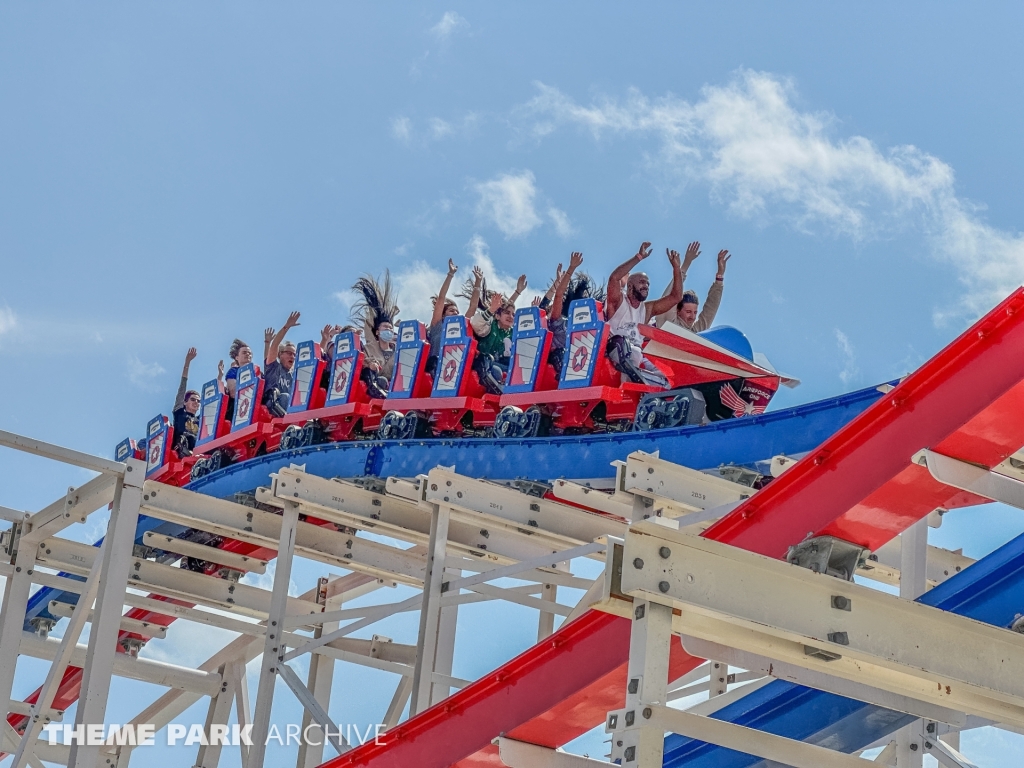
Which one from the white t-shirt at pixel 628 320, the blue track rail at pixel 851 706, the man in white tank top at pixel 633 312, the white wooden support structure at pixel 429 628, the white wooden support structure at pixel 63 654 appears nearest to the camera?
the blue track rail at pixel 851 706

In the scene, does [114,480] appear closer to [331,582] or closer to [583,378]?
[583,378]

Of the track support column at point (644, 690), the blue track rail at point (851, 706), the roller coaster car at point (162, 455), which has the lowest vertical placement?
the track support column at point (644, 690)

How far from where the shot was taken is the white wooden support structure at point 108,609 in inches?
241

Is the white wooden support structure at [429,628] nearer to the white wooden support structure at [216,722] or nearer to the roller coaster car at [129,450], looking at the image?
the white wooden support structure at [216,722]

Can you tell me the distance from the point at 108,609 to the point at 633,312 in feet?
13.9

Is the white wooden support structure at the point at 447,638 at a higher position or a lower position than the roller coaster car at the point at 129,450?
lower

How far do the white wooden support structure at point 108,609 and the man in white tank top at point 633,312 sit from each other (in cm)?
329

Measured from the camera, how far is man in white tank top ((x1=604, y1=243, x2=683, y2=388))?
29.3ft

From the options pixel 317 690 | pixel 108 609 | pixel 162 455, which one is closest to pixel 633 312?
pixel 317 690

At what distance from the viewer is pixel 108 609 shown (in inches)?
248

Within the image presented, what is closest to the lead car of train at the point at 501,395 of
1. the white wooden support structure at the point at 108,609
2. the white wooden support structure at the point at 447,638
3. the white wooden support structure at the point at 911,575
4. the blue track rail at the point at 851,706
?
the white wooden support structure at the point at 447,638

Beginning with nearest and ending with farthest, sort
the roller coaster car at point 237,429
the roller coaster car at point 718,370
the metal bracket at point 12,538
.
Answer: the metal bracket at point 12,538 → the roller coaster car at point 718,370 → the roller coaster car at point 237,429

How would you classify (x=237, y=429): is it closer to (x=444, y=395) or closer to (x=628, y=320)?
(x=444, y=395)

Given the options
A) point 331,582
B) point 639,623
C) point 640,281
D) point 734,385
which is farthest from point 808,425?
point 331,582
